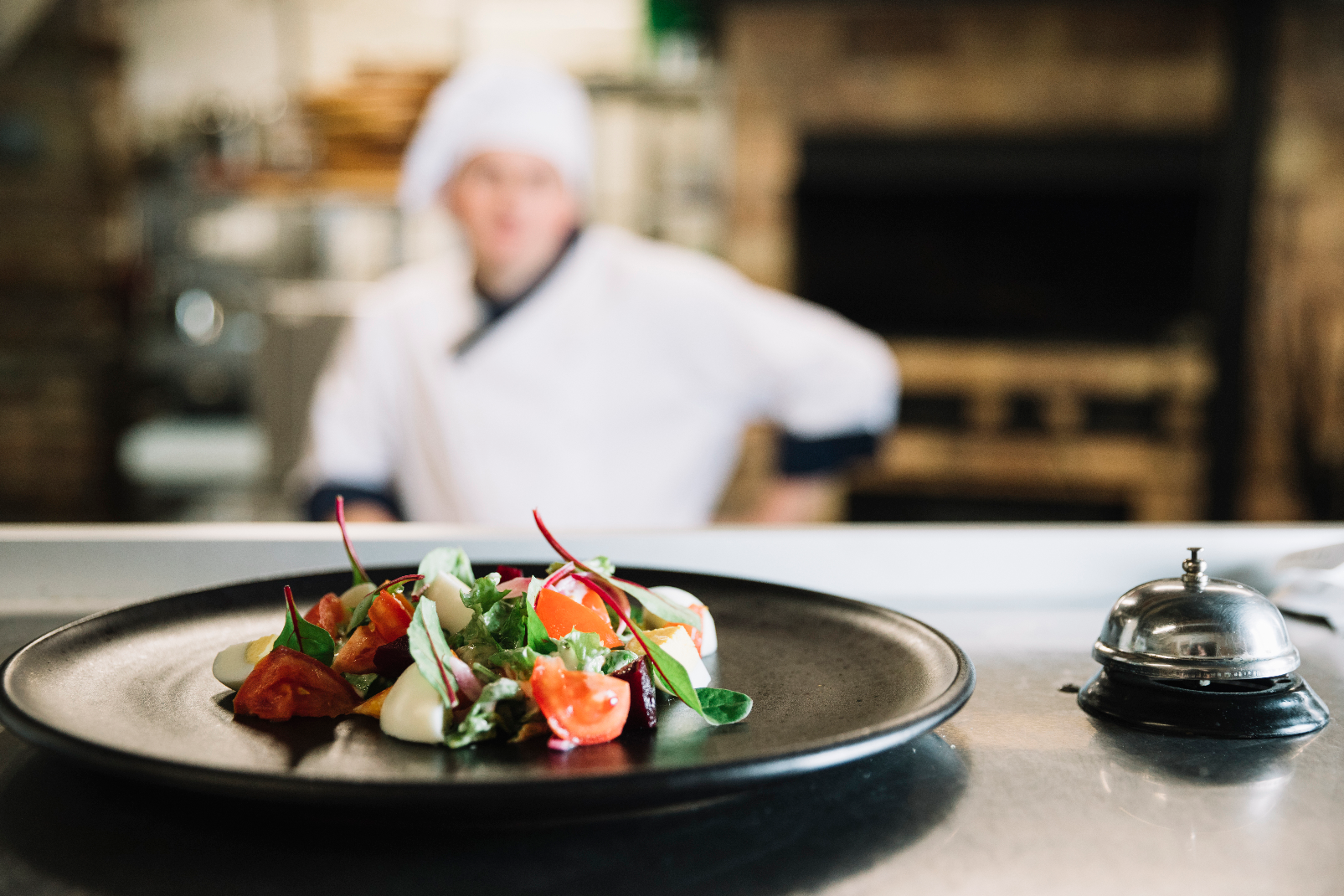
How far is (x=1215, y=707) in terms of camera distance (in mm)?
511

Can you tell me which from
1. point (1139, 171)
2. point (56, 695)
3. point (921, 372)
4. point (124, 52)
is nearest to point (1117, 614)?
point (56, 695)

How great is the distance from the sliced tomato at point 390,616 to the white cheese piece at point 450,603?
0.6 inches

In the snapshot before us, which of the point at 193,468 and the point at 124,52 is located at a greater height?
the point at 124,52

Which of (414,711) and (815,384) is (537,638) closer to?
(414,711)

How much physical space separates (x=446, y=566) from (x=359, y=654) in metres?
0.08

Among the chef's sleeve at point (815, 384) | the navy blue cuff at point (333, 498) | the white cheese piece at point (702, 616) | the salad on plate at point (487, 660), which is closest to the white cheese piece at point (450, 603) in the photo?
the salad on plate at point (487, 660)

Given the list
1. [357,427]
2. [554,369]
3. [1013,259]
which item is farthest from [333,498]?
[1013,259]

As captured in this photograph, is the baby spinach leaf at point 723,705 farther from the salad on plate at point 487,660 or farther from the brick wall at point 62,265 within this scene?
the brick wall at point 62,265

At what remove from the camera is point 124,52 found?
3865 millimetres

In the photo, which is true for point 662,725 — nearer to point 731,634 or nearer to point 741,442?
point 731,634

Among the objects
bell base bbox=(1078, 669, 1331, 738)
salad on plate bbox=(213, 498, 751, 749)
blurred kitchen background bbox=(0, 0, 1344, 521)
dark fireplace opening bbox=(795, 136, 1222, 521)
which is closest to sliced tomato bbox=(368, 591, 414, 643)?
salad on plate bbox=(213, 498, 751, 749)

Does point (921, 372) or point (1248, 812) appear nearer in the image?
point (1248, 812)

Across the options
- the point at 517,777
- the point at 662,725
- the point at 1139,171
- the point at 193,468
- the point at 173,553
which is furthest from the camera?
the point at 193,468

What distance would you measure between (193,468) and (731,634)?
11.6 ft
